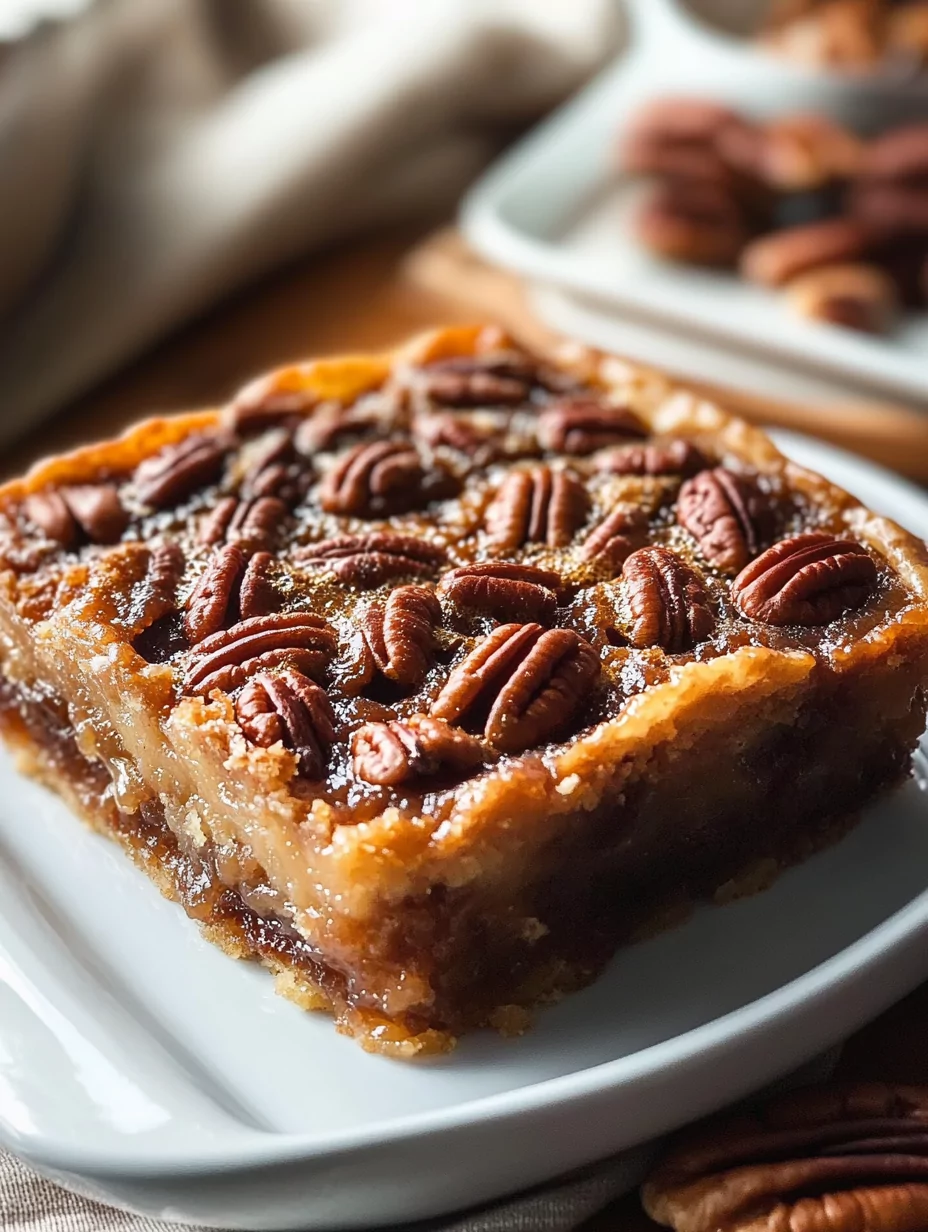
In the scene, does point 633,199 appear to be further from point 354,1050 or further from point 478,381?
point 354,1050

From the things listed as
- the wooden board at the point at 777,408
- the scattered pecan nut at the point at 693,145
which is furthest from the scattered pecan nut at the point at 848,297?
the scattered pecan nut at the point at 693,145

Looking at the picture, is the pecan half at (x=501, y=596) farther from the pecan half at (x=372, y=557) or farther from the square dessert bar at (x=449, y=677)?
the pecan half at (x=372, y=557)

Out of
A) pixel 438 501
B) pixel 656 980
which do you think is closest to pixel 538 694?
pixel 656 980

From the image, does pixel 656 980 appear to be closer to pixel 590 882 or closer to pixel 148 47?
pixel 590 882

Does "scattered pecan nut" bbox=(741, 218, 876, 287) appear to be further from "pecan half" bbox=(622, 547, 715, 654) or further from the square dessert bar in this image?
"pecan half" bbox=(622, 547, 715, 654)

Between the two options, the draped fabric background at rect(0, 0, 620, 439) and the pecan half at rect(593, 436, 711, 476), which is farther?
the draped fabric background at rect(0, 0, 620, 439)

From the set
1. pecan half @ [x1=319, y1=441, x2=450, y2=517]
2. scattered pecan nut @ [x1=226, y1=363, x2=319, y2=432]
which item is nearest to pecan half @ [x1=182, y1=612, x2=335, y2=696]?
pecan half @ [x1=319, y1=441, x2=450, y2=517]
